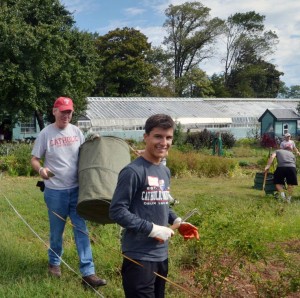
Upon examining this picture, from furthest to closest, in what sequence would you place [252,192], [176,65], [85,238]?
[176,65]
[252,192]
[85,238]

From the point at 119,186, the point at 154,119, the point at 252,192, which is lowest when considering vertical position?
the point at 252,192

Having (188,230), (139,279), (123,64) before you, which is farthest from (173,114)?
(139,279)

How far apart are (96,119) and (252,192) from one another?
2030 centimetres

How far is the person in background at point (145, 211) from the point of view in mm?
2674

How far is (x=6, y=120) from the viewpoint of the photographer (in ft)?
87.6

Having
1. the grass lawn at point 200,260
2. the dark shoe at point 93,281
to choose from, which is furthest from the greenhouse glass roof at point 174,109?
the dark shoe at point 93,281

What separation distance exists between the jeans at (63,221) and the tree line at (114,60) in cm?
1789

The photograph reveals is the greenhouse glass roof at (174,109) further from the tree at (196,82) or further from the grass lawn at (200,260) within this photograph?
the grass lawn at (200,260)

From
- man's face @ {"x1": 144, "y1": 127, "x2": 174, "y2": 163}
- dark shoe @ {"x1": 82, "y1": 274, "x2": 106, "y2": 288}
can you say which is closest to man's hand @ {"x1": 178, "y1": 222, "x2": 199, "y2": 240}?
man's face @ {"x1": 144, "y1": 127, "x2": 174, "y2": 163}

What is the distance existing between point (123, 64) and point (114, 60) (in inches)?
39.6

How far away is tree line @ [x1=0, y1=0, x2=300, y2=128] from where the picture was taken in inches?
869

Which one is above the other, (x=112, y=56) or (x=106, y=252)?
(x=112, y=56)

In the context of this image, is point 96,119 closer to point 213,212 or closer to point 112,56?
point 112,56

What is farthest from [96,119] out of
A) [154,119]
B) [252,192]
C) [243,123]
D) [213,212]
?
[154,119]
